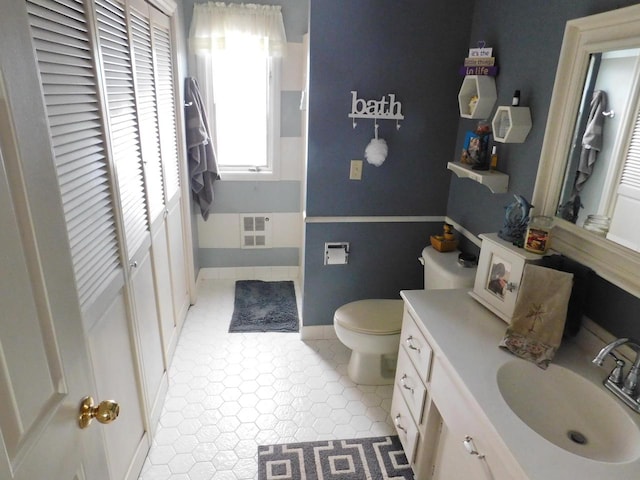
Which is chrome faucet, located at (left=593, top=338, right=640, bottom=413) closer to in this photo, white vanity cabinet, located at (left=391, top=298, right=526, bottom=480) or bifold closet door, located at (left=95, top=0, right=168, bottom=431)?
white vanity cabinet, located at (left=391, top=298, right=526, bottom=480)

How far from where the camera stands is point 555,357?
1.48 m

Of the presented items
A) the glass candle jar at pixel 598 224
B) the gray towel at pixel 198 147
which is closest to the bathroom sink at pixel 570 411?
the glass candle jar at pixel 598 224

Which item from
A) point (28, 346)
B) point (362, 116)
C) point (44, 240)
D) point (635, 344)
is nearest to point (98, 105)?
point (44, 240)

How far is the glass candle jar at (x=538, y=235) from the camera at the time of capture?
5.23ft

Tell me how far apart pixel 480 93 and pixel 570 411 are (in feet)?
4.84

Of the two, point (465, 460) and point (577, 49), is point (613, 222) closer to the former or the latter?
point (577, 49)

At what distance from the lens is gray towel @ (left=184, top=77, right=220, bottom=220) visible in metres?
2.97

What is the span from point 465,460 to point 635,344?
2.08 feet

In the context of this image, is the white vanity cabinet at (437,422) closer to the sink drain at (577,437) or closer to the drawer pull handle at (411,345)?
the drawer pull handle at (411,345)

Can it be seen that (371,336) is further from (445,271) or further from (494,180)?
(494,180)

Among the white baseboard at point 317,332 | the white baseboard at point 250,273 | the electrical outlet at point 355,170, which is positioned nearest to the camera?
the electrical outlet at point 355,170

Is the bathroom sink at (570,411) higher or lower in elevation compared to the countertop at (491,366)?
lower

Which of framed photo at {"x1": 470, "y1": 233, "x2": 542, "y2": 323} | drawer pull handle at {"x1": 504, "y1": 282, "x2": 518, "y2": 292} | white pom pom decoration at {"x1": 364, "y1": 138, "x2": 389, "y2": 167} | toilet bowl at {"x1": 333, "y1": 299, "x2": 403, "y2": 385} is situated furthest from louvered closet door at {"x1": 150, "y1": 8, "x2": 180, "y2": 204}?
drawer pull handle at {"x1": 504, "y1": 282, "x2": 518, "y2": 292}

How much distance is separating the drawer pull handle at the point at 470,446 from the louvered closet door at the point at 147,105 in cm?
166
